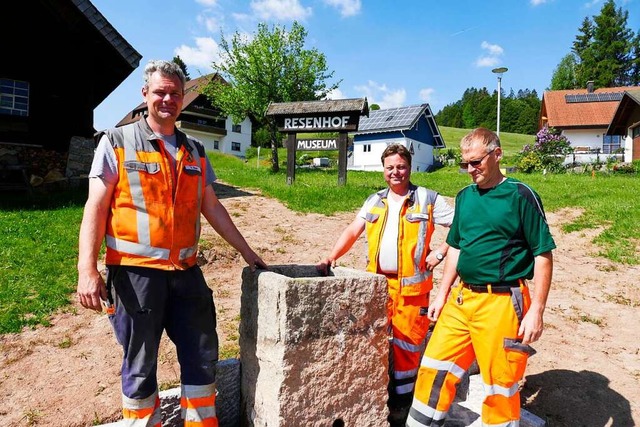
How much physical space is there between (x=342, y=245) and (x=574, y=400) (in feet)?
8.39

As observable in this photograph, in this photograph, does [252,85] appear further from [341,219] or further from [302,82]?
[341,219]

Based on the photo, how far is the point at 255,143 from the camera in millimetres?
48188

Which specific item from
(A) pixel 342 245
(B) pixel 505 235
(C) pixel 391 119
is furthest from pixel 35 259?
(C) pixel 391 119

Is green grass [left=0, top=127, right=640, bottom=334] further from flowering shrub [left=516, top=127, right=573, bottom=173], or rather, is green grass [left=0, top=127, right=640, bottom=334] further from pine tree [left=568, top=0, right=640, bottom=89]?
pine tree [left=568, top=0, right=640, bottom=89]

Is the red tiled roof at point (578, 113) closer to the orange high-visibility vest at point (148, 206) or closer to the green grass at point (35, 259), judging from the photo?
the green grass at point (35, 259)

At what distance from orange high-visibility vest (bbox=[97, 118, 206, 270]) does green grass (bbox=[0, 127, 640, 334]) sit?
131 inches

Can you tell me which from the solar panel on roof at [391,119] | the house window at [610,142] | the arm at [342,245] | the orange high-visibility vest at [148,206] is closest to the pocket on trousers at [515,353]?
the arm at [342,245]

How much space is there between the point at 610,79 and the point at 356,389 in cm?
6596

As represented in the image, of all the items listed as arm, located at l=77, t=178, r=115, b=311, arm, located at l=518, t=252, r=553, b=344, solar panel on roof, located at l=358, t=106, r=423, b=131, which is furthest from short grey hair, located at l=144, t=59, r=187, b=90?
solar panel on roof, located at l=358, t=106, r=423, b=131

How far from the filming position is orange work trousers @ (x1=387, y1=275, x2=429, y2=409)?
3.03m

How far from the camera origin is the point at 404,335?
9.94ft

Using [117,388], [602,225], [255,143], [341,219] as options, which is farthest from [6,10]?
[255,143]

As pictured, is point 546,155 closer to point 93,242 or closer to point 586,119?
point 586,119

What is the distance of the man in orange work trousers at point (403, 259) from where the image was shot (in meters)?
3.04
